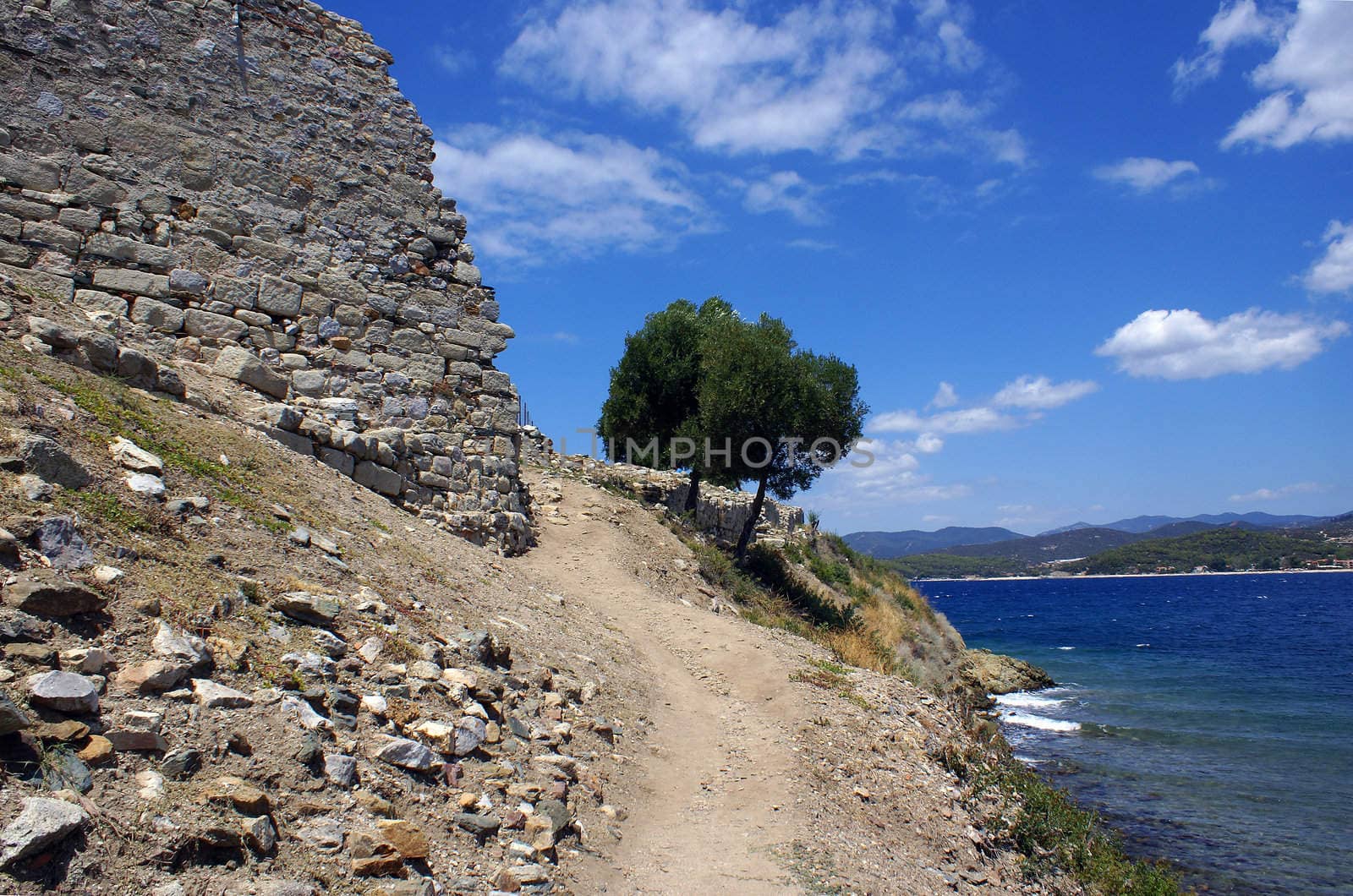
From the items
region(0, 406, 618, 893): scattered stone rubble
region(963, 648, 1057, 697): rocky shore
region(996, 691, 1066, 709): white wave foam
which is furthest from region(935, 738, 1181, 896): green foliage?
region(963, 648, 1057, 697): rocky shore

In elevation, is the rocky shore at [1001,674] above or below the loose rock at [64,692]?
below

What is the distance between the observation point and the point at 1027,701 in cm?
2831

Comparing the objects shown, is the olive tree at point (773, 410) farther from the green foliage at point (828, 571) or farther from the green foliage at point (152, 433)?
the green foliage at point (152, 433)

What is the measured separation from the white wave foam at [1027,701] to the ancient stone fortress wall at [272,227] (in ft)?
71.1

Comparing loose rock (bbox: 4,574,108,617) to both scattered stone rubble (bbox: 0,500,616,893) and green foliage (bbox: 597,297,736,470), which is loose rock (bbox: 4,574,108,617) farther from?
green foliage (bbox: 597,297,736,470)

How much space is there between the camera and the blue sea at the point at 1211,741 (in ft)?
45.1

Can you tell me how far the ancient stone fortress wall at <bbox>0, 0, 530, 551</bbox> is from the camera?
9492 mm

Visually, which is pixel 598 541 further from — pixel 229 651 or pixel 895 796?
pixel 229 651

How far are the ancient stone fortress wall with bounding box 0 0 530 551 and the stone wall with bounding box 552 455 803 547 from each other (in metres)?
8.81

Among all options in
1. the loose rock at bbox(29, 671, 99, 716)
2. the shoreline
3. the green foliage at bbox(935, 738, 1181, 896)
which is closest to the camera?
the loose rock at bbox(29, 671, 99, 716)

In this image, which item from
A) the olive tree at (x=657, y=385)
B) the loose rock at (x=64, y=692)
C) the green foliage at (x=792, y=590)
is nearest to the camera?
the loose rock at (x=64, y=692)

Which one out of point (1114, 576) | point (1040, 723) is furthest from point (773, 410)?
point (1114, 576)

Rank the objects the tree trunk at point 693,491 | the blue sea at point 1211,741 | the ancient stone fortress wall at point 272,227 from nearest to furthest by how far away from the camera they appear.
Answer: the ancient stone fortress wall at point 272,227 < the blue sea at point 1211,741 < the tree trunk at point 693,491

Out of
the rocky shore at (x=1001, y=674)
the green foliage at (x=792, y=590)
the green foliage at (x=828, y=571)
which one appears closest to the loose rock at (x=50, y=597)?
the green foliage at (x=792, y=590)
